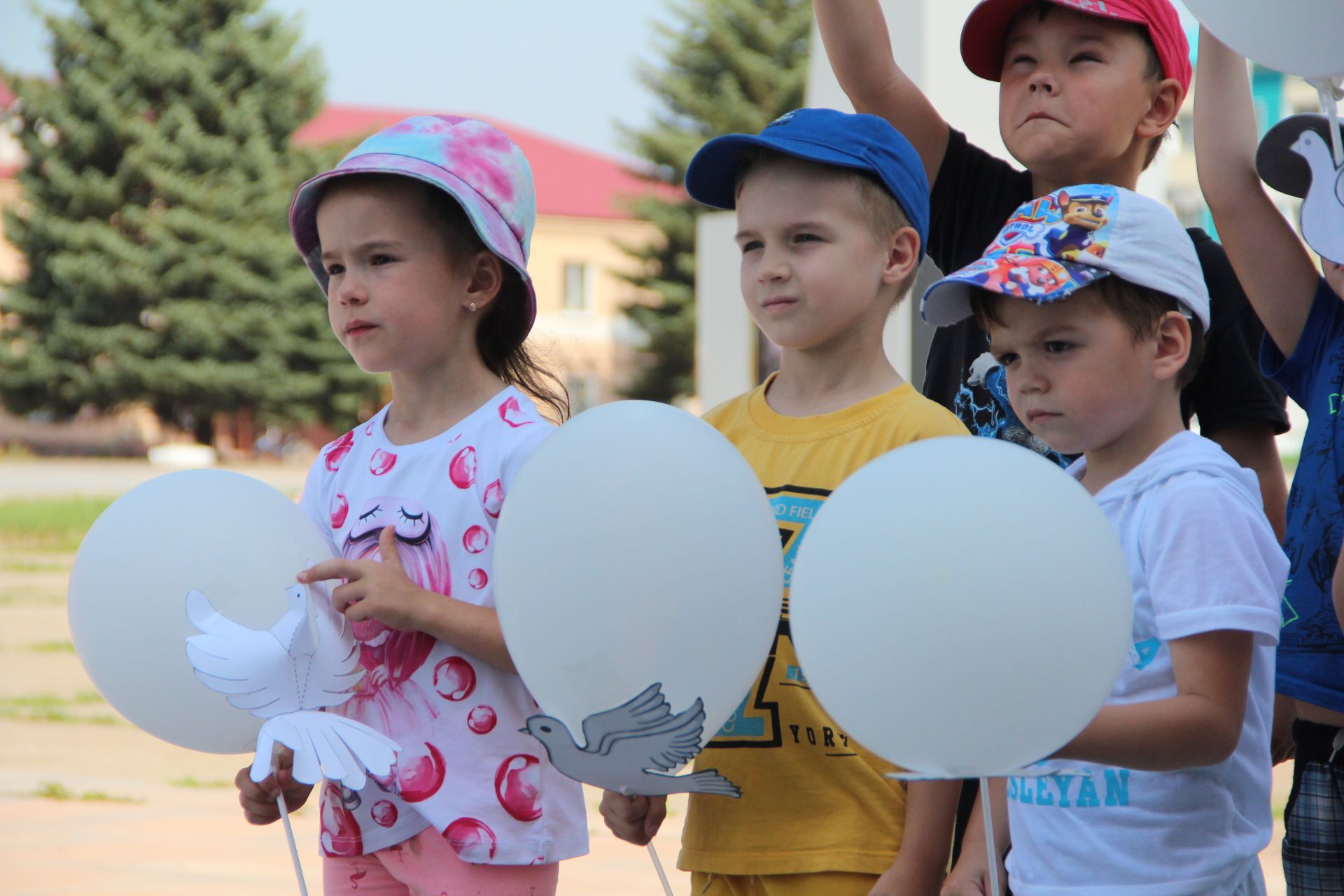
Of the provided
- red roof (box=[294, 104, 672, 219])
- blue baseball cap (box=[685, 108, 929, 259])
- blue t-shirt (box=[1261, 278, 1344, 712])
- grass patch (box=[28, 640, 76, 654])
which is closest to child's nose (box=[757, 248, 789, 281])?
blue baseball cap (box=[685, 108, 929, 259])

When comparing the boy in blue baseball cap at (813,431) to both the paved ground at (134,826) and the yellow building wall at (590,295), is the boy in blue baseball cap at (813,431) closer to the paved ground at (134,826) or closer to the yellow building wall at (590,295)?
the paved ground at (134,826)

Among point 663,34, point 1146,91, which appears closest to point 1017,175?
point 1146,91

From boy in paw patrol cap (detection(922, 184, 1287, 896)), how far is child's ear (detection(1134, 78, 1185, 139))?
0.48 meters

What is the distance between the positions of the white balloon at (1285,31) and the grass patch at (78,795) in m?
4.93

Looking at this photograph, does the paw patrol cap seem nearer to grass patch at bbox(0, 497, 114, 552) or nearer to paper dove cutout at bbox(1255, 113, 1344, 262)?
paper dove cutout at bbox(1255, 113, 1344, 262)

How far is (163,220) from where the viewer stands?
2634 cm

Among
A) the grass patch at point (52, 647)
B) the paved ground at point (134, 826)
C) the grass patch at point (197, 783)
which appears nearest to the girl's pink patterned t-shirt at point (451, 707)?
the paved ground at point (134, 826)

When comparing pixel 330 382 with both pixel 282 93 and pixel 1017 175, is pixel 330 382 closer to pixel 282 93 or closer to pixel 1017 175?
pixel 282 93

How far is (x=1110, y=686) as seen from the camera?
1240mm

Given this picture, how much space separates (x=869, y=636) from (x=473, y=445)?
82cm

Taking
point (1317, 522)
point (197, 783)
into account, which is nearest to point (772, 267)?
point (1317, 522)

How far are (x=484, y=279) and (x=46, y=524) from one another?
653 inches

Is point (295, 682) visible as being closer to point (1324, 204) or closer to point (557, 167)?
point (1324, 204)

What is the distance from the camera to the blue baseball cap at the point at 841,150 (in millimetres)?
1722
